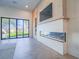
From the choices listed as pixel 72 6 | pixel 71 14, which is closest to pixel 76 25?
pixel 71 14

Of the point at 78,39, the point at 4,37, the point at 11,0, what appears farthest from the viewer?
the point at 4,37

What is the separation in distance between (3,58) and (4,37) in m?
6.46

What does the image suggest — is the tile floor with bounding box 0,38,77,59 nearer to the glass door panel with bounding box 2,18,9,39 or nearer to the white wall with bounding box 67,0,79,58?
the white wall with bounding box 67,0,79,58

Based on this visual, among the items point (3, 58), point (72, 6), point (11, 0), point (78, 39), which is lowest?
point (3, 58)

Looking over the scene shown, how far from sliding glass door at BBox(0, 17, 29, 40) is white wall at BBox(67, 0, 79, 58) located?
745 cm

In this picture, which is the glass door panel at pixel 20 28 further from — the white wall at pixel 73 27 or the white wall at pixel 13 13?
the white wall at pixel 73 27

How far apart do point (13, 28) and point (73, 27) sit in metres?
7.74

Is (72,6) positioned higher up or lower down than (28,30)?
higher up

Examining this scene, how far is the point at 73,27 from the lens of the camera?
3330 mm

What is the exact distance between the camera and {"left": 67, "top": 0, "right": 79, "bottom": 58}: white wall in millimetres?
3156

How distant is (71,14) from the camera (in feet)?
11.3

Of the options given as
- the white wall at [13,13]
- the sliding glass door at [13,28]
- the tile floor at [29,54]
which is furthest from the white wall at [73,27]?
the sliding glass door at [13,28]

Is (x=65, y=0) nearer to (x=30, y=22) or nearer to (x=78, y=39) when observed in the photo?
(x=78, y=39)

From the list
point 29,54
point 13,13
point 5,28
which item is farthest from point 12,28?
point 29,54
